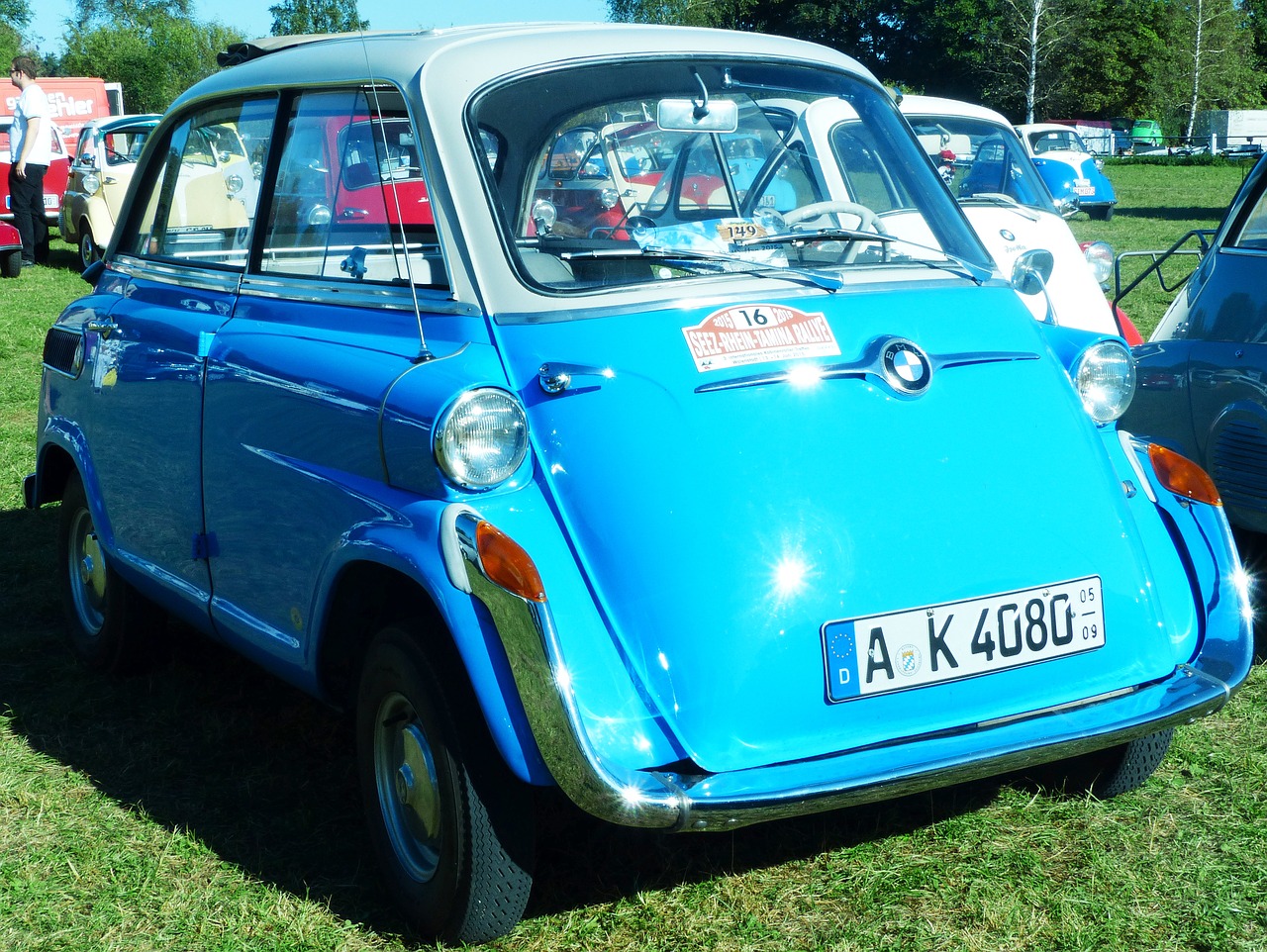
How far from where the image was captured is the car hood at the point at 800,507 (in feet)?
8.57

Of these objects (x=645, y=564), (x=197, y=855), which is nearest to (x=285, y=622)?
(x=197, y=855)

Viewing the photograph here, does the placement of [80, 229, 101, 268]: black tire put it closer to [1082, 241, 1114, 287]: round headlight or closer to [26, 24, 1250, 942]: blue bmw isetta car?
[1082, 241, 1114, 287]: round headlight

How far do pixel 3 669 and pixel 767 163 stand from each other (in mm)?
3025

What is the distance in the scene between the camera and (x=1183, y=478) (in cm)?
325

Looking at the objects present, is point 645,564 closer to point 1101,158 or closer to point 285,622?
point 285,622

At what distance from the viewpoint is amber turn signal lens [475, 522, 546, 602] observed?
2547 mm

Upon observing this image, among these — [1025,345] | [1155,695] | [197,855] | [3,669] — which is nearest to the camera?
[1155,695]

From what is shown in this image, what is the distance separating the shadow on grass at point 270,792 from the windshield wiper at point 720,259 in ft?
4.35

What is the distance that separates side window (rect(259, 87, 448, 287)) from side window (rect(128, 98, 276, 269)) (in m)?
0.15

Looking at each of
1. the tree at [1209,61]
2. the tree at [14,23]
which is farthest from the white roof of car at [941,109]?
the tree at [14,23]

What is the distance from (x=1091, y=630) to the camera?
2867 mm

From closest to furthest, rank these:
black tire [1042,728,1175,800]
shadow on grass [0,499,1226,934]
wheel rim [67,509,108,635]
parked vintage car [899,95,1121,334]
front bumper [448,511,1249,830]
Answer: front bumper [448,511,1249,830], shadow on grass [0,499,1226,934], black tire [1042,728,1175,800], wheel rim [67,509,108,635], parked vintage car [899,95,1121,334]

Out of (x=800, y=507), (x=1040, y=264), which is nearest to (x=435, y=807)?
(x=800, y=507)

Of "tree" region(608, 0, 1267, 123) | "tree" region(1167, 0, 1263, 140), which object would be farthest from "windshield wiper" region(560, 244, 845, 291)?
"tree" region(1167, 0, 1263, 140)
